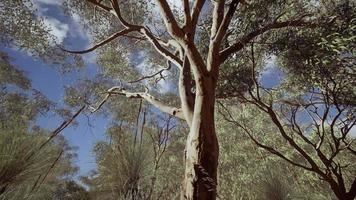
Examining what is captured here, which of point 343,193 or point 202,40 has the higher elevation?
point 202,40

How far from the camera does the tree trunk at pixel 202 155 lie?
14.6 ft

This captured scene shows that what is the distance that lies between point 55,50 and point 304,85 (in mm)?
5400

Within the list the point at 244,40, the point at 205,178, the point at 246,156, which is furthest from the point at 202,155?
the point at 246,156

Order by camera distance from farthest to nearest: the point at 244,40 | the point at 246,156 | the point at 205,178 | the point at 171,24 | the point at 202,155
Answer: the point at 246,156 < the point at 244,40 < the point at 171,24 < the point at 202,155 < the point at 205,178

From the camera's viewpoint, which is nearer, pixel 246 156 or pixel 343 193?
pixel 343 193

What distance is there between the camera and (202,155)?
4629mm

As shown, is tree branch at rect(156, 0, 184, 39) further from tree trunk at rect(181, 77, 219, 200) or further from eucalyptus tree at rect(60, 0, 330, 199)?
tree trunk at rect(181, 77, 219, 200)

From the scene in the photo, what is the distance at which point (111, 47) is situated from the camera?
940cm

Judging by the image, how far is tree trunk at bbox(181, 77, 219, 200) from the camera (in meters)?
4.45

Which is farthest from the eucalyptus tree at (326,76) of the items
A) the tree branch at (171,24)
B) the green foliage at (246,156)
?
the green foliage at (246,156)

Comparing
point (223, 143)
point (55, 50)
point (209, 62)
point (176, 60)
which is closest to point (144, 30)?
point (176, 60)

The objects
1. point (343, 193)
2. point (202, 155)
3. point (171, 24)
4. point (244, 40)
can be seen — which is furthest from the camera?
point (244, 40)

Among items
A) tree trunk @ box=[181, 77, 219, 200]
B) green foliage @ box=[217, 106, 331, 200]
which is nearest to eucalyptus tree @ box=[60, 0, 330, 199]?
tree trunk @ box=[181, 77, 219, 200]

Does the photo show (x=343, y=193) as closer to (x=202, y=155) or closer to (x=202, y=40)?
(x=202, y=155)
